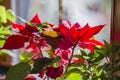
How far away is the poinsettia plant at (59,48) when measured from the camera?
0.63m

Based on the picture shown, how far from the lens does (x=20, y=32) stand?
68cm

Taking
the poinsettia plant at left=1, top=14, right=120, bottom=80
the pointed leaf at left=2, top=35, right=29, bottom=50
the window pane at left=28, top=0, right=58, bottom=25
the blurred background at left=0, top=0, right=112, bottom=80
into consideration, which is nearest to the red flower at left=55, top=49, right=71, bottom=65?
the poinsettia plant at left=1, top=14, right=120, bottom=80

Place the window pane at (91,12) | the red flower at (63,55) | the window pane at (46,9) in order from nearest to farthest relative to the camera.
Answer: the red flower at (63,55)
the window pane at (91,12)
the window pane at (46,9)

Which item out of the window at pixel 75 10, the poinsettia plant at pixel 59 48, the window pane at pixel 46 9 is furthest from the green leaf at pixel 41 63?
the window pane at pixel 46 9

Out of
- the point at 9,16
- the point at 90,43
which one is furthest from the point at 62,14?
the point at 90,43

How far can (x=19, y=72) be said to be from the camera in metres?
0.62

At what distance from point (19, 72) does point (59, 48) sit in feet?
0.40

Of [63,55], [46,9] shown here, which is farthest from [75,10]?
[63,55]

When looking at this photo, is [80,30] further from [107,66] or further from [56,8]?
[56,8]

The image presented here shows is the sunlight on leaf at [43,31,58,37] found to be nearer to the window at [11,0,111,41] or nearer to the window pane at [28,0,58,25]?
the window at [11,0,111,41]

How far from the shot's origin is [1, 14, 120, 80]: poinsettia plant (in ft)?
2.06

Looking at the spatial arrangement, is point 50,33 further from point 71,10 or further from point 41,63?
point 71,10

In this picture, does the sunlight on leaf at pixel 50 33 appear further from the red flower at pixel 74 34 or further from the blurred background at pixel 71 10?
Result: the blurred background at pixel 71 10

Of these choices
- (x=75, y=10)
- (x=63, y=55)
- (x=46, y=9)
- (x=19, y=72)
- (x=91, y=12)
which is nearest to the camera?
(x=19, y=72)
